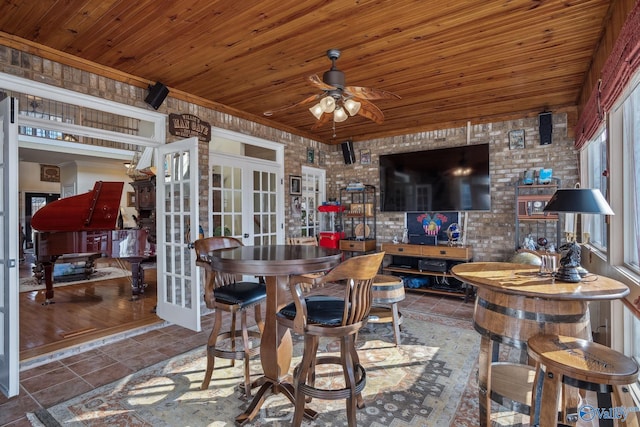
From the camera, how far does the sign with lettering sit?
376 cm

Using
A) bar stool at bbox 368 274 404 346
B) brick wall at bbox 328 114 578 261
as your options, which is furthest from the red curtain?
bar stool at bbox 368 274 404 346

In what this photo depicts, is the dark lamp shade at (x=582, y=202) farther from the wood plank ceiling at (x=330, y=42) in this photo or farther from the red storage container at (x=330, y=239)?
the red storage container at (x=330, y=239)

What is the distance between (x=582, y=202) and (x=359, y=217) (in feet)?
14.2

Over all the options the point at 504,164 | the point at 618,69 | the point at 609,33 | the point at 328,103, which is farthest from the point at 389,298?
the point at 504,164

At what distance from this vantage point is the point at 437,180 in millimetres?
5199

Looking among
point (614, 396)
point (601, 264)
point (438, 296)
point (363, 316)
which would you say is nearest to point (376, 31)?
point (363, 316)

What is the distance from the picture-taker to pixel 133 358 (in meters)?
2.82

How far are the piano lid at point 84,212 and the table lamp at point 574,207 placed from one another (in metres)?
5.27

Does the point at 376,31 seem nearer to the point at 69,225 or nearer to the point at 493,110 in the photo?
the point at 493,110

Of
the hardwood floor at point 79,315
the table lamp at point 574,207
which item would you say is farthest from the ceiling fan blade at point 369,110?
the hardwood floor at point 79,315

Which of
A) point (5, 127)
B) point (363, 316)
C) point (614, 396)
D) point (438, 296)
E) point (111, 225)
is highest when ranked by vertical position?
point (5, 127)

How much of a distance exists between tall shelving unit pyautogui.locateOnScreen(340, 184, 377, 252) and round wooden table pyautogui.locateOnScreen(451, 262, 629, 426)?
3.70 metres

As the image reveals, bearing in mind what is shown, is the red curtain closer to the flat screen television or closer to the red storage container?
the flat screen television

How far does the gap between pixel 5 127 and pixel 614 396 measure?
3.73 meters
